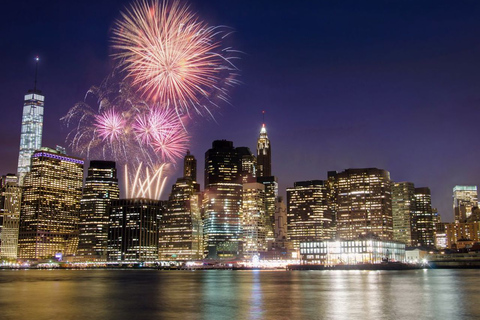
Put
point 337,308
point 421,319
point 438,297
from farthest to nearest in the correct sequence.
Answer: point 438,297 < point 337,308 < point 421,319

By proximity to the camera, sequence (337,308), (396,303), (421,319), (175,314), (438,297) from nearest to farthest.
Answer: (421,319) < (175,314) < (337,308) < (396,303) < (438,297)

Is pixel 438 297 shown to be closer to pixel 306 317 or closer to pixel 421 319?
pixel 421 319

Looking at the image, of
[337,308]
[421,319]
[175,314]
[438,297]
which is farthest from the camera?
[438,297]

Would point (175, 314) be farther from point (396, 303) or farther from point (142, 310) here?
point (396, 303)

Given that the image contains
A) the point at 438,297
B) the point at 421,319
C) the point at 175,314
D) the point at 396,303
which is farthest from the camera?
the point at 438,297

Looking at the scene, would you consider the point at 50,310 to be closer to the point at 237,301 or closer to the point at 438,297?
the point at 237,301

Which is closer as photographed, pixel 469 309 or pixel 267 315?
pixel 267 315

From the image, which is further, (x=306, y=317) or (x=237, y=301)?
(x=237, y=301)

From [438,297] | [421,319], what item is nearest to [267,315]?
[421,319]

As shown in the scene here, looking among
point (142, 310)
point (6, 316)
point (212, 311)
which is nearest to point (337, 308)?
point (212, 311)
